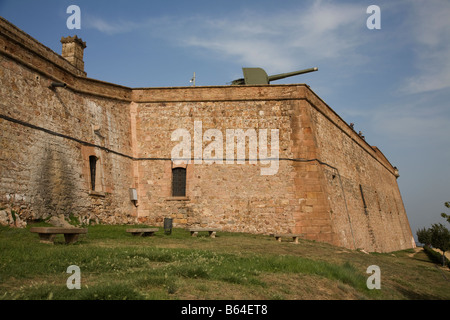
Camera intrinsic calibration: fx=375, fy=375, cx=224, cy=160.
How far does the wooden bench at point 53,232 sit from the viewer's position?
8.99 m

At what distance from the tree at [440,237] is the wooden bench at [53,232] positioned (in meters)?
28.0

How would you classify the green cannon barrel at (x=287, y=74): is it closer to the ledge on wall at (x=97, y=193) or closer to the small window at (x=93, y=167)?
the small window at (x=93, y=167)

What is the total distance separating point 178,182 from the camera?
17766mm

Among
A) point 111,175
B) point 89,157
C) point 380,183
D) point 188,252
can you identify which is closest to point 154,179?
point 111,175

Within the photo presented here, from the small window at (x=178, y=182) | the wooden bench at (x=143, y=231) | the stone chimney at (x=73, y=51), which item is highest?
the stone chimney at (x=73, y=51)

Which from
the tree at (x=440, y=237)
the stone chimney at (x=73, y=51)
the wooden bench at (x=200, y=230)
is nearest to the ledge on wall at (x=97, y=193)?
the wooden bench at (x=200, y=230)

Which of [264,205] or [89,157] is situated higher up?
[89,157]

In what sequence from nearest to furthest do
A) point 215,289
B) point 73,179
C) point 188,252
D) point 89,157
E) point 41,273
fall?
point 215,289 < point 41,273 < point 188,252 < point 73,179 < point 89,157

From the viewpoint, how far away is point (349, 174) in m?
23.0

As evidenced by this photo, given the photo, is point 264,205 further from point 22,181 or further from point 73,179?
point 22,181

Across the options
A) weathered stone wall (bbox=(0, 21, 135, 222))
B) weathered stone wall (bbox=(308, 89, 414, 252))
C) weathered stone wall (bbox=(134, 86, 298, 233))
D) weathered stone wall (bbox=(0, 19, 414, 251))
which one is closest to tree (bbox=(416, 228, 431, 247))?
weathered stone wall (bbox=(308, 89, 414, 252))

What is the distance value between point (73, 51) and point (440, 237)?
99.0ft

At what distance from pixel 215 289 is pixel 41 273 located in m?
2.95

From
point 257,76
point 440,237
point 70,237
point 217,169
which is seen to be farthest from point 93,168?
point 440,237
